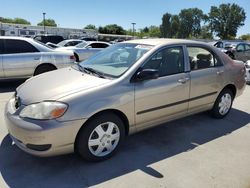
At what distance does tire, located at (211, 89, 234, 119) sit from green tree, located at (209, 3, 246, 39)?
277ft

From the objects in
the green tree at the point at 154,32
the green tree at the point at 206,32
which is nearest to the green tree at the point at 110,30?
the green tree at the point at 154,32

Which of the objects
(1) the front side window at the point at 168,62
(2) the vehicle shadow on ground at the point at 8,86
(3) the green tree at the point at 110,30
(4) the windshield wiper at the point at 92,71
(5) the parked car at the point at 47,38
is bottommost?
(2) the vehicle shadow on ground at the point at 8,86

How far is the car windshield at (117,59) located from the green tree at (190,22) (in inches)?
3701

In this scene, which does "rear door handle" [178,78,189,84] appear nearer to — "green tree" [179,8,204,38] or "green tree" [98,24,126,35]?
"green tree" [98,24,126,35]

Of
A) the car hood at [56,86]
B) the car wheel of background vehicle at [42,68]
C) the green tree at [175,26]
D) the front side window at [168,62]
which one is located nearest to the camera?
the car hood at [56,86]

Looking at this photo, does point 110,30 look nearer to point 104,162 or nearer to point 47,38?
point 47,38

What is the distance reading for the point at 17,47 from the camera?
293 inches

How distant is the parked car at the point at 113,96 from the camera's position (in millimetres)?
3074

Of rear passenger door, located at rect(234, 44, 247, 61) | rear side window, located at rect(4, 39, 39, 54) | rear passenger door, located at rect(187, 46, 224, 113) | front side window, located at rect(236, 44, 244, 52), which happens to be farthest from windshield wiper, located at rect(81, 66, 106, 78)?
front side window, located at rect(236, 44, 244, 52)

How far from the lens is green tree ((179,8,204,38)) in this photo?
93.4 meters

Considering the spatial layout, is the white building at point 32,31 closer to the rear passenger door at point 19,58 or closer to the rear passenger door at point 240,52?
the rear passenger door at point 240,52

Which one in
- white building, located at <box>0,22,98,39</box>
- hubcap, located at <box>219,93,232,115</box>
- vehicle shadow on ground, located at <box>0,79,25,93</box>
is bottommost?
vehicle shadow on ground, located at <box>0,79,25,93</box>

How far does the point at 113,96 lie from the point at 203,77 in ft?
6.19

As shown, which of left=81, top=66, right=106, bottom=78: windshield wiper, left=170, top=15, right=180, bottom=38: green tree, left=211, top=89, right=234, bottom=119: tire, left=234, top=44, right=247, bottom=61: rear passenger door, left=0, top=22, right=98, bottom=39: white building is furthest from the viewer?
left=170, top=15, right=180, bottom=38: green tree
